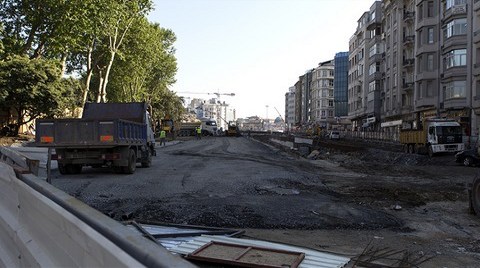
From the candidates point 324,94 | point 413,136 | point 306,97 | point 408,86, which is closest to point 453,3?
point 408,86

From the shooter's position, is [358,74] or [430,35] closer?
[430,35]

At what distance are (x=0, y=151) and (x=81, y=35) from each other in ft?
111

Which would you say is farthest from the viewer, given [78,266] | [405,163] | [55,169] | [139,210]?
[405,163]

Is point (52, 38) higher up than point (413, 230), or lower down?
higher up

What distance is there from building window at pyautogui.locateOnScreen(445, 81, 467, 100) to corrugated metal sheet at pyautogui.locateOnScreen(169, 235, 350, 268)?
1820 inches

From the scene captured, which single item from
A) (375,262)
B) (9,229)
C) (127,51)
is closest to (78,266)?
(9,229)

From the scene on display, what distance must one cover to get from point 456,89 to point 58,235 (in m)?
50.3

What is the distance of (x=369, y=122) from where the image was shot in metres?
A: 81.8

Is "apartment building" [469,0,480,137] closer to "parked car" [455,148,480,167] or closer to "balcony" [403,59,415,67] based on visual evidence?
"balcony" [403,59,415,67]

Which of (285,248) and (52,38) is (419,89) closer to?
(52,38)

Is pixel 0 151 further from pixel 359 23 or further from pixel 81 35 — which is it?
pixel 359 23

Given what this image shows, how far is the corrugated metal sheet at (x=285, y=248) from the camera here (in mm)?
5343

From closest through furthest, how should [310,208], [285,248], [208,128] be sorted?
[285,248] < [310,208] < [208,128]

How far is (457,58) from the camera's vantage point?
47.8 meters
